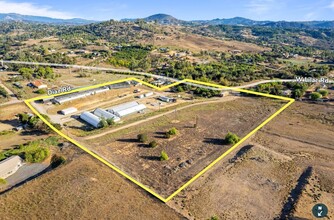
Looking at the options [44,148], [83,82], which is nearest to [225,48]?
[83,82]

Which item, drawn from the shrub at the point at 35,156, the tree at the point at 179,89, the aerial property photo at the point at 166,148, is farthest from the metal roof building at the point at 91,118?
the tree at the point at 179,89

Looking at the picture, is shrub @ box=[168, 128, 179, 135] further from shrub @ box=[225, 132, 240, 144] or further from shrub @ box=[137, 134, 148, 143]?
shrub @ box=[225, 132, 240, 144]

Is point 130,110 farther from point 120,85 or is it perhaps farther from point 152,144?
point 120,85

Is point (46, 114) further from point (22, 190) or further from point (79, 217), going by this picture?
point (79, 217)

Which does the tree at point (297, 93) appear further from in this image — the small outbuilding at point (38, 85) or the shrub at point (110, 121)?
the small outbuilding at point (38, 85)

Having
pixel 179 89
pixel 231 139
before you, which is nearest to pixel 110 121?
pixel 231 139

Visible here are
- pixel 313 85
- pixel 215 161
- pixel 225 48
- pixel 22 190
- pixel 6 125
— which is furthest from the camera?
pixel 225 48

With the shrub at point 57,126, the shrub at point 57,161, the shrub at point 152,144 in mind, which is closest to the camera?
the shrub at point 57,161

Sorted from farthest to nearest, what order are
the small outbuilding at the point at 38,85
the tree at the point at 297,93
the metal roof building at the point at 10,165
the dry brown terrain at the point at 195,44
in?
the dry brown terrain at the point at 195,44
the small outbuilding at the point at 38,85
the tree at the point at 297,93
the metal roof building at the point at 10,165
